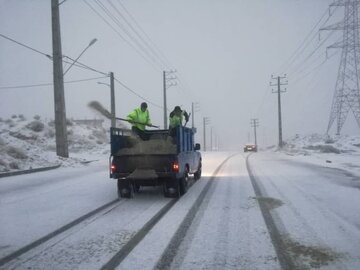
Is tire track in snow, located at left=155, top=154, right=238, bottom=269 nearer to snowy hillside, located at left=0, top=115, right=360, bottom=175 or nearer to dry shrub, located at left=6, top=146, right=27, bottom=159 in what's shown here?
snowy hillside, located at left=0, top=115, right=360, bottom=175

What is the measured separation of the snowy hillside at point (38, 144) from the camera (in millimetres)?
20938

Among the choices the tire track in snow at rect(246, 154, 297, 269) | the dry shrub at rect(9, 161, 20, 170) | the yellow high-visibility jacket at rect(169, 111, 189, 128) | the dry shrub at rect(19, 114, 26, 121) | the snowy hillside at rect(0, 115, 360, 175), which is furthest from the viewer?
the dry shrub at rect(19, 114, 26, 121)

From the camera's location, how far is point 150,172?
35.6 ft

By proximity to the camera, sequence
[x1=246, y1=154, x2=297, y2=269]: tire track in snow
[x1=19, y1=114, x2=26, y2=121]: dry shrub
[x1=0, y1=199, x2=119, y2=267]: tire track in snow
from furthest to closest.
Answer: [x1=19, y1=114, x2=26, y2=121]: dry shrub → [x1=0, y1=199, x2=119, y2=267]: tire track in snow → [x1=246, y1=154, x2=297, y2=269]: tire track in snow

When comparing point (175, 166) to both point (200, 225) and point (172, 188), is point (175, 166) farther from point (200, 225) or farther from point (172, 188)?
point (200, 225)

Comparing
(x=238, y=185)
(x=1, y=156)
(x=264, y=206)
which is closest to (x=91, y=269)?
(x=264, y=206)

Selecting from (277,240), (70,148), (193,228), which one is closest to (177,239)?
(193,228)

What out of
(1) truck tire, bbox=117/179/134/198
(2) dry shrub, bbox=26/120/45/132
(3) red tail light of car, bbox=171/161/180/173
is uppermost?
(2) dry shrub, bbox=26/120/45/132

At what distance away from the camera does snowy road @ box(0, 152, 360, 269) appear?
18.5 feet

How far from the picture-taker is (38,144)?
1567 inches

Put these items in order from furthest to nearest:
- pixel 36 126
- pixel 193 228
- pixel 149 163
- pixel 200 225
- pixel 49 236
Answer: pixel 36 126 < pixel 149 163 < pixel 200 225 < pixel 193 228 < pixel 49 236

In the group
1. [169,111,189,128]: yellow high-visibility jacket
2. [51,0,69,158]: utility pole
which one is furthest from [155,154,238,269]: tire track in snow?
[51,0,69,158]: utility pole

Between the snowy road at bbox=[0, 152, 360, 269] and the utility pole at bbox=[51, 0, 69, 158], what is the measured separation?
12498 mm

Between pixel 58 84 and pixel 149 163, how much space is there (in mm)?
16119
